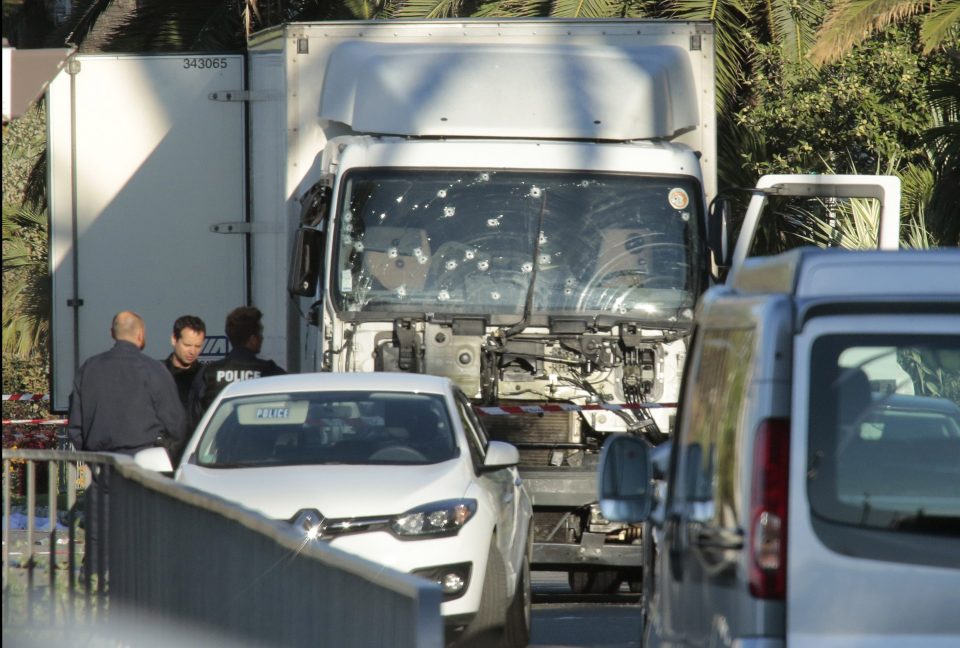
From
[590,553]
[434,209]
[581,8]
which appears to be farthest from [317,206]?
[581,8]

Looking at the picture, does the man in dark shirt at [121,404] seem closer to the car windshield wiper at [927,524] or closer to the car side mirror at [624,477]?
the car side mirror at [624,477]

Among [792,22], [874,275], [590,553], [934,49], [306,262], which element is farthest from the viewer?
[792,22]

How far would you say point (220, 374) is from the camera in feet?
35.8

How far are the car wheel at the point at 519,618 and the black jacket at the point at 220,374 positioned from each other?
2.59 m

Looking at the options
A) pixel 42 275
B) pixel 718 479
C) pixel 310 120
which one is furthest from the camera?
pixel 42 275

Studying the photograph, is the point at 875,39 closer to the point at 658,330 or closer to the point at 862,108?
the point at 862,108

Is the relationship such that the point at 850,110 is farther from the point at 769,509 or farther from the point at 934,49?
the point at 769,509

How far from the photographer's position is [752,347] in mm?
4016

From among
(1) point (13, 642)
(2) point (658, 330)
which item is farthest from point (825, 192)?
(1) point (13, 642)

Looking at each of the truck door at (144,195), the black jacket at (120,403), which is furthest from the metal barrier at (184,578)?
the truck door at (144,195)

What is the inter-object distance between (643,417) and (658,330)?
1.96ft

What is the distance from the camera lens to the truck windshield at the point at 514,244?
11203 mm

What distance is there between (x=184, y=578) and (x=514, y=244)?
232 inches

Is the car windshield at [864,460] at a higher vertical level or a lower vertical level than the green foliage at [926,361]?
lower
